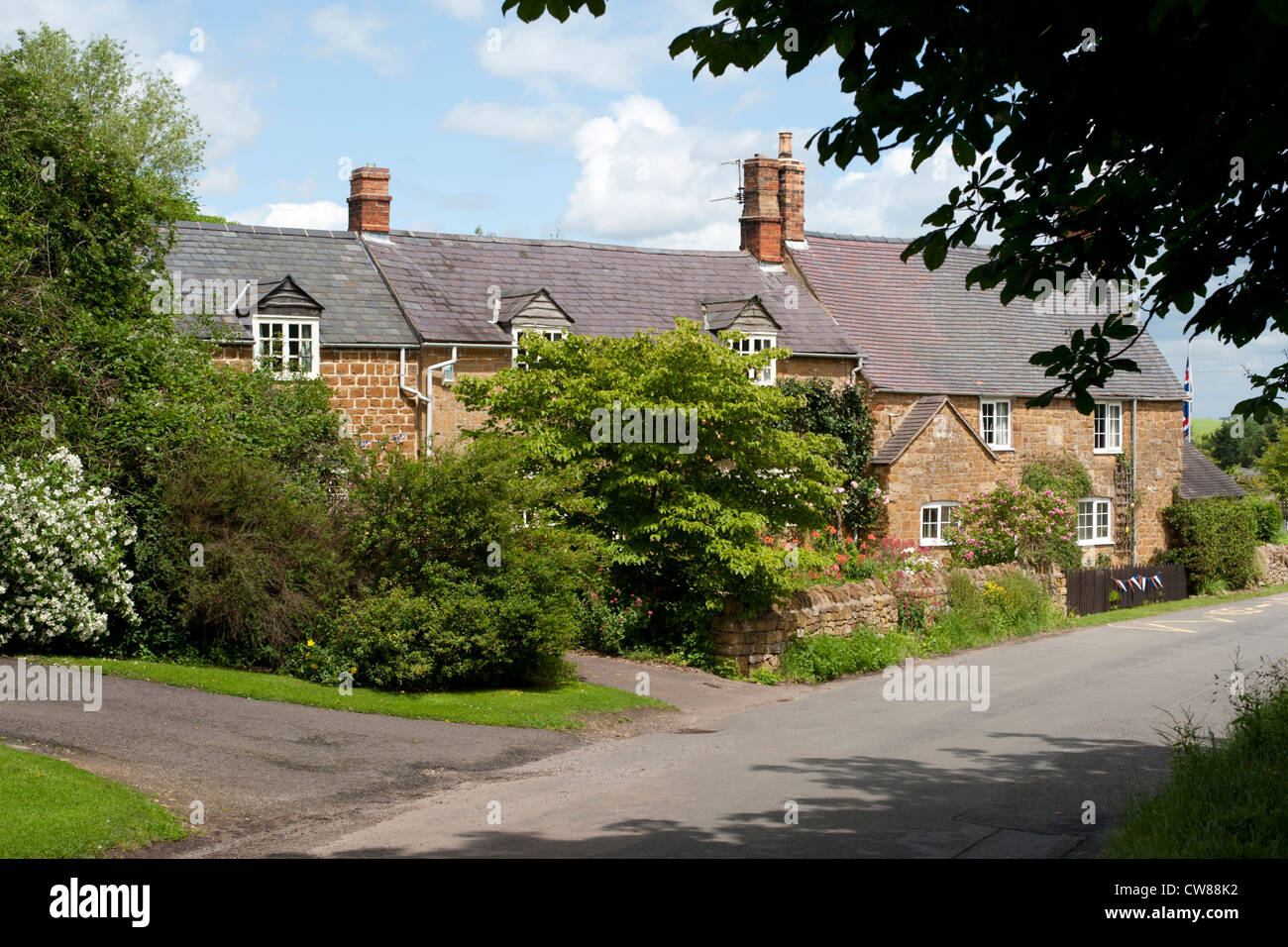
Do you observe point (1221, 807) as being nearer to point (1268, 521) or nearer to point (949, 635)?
point (949, 635)

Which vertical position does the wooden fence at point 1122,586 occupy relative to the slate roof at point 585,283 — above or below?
below

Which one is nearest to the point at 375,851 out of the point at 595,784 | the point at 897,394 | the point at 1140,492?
the point at 595,784

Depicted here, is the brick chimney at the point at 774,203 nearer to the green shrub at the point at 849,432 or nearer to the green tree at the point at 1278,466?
the green shrub at the point at 849,432

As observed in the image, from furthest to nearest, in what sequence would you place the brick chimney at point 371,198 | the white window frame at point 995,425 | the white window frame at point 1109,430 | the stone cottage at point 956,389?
the white window frame at point 1109,430 < the white window frame at point 995,425 < the stone cottage at point 956,389 < the brick chimney at point 371,198

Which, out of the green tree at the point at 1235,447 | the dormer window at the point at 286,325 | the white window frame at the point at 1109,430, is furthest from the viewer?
the green tree at the point at 1235,447

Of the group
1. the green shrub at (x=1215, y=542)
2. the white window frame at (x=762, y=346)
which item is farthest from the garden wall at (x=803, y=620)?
the green shrub at (x=1215, y=542)

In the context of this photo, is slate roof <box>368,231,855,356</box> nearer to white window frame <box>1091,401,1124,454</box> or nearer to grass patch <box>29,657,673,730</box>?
white window frame <box>1091,401,1124,454</box>

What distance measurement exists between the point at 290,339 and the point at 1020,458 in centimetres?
2078

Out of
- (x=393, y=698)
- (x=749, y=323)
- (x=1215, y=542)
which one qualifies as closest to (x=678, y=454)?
(x=393, y=698)

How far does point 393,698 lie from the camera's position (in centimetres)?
1478

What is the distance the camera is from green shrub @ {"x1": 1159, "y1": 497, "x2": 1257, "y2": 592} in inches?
1425

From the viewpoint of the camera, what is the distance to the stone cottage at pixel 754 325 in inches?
973

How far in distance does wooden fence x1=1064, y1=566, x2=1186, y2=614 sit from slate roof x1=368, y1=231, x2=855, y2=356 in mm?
8453

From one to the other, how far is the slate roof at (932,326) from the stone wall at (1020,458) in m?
0.64
